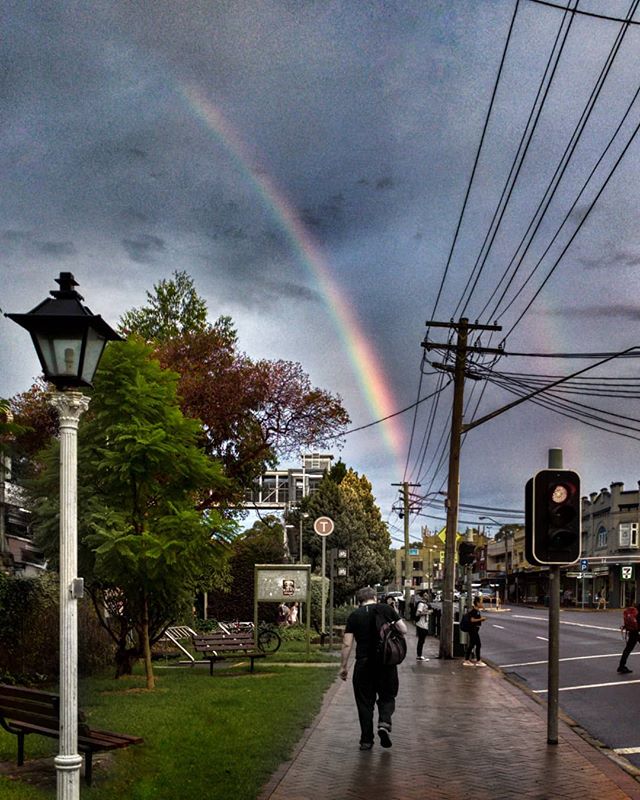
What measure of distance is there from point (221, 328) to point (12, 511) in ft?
42.8

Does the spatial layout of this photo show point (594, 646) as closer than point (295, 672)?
No

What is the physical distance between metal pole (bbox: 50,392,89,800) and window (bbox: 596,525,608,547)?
78.9m

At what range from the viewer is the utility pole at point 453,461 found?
86.0ft

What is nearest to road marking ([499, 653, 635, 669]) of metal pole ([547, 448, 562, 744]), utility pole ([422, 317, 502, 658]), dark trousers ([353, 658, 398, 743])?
utility pole ([422, 317, 502, 658])

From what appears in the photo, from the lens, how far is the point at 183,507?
685 inches

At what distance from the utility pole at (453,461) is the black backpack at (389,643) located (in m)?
15.2

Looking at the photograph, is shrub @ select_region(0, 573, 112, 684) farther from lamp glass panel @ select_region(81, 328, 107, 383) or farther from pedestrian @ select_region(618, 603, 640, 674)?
lamp glass panel @ select_region(81, 328, 107, 383)

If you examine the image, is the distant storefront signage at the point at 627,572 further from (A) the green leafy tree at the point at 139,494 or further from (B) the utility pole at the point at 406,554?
(A) the green leafy tree at the point at 139,494

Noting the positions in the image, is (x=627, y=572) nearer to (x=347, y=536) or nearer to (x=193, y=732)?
(x=347, y=536)

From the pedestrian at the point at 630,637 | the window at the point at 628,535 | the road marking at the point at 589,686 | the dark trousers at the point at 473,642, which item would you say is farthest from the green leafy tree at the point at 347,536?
the road marking at the point at 589,686

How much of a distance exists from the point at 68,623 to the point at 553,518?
6723 millimetres

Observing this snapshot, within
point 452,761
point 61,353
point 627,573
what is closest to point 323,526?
point 452,761

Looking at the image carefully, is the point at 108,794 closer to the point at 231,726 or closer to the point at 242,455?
the point at 231,726

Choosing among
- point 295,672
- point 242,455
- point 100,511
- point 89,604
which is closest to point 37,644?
point 89,604
